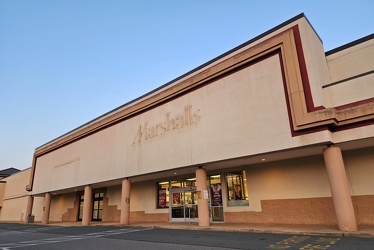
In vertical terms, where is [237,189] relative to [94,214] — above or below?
above

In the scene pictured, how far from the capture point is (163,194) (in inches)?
833

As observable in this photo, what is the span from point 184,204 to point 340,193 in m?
11.4

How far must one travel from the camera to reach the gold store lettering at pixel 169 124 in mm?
15953

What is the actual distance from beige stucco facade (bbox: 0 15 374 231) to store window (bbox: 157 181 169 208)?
79 millimetres

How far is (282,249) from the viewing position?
25.7ft

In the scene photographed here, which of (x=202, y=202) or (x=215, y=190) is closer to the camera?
(x=202, y=202)

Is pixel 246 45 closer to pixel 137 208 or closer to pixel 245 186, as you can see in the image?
pixel 245 186

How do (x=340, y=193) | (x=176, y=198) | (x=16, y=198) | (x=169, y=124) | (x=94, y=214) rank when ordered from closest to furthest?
1. (x=340, y=193)
2. (x=169, y=124)
3. (x=176, y=198)
4. (x=94, y=214)
5. (x=16, y=198)

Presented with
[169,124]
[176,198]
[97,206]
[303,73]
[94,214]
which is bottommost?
[94,214]

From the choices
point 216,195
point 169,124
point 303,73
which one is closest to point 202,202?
point 216,195

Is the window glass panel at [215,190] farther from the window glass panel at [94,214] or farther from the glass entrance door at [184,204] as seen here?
the window glass panel at [94,214]

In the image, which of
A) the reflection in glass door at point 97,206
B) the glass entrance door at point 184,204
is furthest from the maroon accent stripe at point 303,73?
the reflection in glass door at point 97,206

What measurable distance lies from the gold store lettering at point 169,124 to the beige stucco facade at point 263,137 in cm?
7

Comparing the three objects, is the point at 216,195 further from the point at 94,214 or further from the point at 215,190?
the point at 94,214
